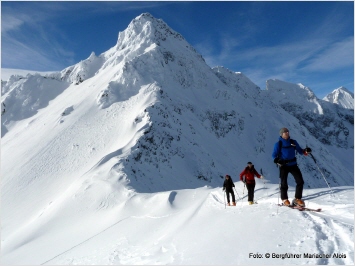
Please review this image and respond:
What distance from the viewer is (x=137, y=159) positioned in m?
31.2

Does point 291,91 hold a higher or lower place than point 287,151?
higher

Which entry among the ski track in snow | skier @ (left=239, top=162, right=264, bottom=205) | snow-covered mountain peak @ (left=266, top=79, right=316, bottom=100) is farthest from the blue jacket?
snow-covered mountain peak @ (left=266, top=79, right=316, bottom=100)

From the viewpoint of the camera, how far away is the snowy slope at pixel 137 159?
947 centimetres

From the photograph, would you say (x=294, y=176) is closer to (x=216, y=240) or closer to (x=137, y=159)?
(x=216, y=240)

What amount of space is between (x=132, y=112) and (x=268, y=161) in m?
33.6

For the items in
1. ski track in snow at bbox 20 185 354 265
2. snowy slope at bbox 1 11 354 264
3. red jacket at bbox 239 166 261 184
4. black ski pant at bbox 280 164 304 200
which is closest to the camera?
ski track in snow at bbox 20 185 354 265

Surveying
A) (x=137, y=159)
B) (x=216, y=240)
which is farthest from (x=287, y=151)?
(x=137, y=159)

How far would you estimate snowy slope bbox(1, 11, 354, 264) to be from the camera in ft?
31.1

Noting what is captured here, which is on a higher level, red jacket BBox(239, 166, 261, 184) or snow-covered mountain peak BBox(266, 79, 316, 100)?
snow-covered mountain peak BBox(266, 79, 316, 100)

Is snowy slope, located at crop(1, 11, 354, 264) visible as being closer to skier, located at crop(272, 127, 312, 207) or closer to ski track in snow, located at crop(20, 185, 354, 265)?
→ ski track in snow, located at crop(20, 185, 354, 265)

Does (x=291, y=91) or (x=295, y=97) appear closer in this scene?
(x=295, y=97)

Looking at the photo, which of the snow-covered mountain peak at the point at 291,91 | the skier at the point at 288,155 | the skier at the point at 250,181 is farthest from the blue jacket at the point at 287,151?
the snow-covered mountain peak at the point at 291,91

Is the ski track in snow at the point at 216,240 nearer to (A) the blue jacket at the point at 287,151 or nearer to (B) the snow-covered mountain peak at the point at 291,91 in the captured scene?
(A) the blue jacket at the point at 287,151

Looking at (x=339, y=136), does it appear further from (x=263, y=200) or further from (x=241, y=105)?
(x=263, y=200)
